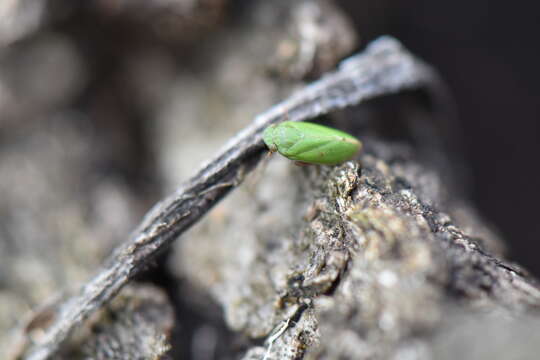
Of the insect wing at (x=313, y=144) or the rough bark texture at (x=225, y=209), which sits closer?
the rough bark texture at (x=225, y=209)

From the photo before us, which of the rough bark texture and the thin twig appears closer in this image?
the rough bark texture

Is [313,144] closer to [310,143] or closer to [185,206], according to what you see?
[310,143]

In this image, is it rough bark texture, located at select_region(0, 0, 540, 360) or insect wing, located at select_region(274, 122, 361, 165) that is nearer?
rough bark texture, located at select_region(0, 0, 540, 360)

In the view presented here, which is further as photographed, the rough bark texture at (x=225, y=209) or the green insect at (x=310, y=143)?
the green insect at (x=310, y=143)

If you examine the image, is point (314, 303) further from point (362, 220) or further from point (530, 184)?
point (530, 184)
